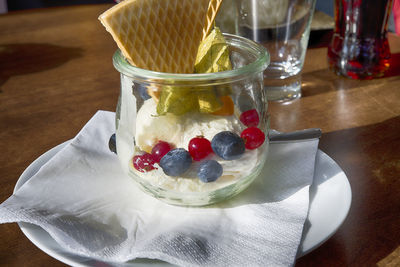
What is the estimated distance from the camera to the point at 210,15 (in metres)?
0.46

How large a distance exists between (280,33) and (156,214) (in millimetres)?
458

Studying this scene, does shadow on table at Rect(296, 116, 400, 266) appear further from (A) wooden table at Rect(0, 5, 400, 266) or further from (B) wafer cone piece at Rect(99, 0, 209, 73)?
(B) wafer cone piece at Rect(99, 0, 209, 73)

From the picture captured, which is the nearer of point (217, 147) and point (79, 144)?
point (217, 147)

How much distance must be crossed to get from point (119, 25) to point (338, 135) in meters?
0.36

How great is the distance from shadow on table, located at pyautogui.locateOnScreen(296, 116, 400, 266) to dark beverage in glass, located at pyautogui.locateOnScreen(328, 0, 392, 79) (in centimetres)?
20

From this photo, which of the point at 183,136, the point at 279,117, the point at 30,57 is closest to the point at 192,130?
the point at 183,136

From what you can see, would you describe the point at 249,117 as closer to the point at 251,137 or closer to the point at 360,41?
the point at 251,137

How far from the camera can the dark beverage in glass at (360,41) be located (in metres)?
0.79

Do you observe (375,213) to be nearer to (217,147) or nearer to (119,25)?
(217,147)

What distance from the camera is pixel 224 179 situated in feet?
1.37

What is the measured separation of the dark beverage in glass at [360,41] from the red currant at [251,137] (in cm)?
47

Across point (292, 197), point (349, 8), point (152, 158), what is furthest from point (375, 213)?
point (349, 8)

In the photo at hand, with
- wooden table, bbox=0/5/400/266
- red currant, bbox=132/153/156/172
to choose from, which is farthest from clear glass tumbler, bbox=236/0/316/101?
red currant, bbox=132/153/156/172

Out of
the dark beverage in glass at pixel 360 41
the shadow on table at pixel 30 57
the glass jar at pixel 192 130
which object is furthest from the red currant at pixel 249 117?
the shadow on table at pixel 30 57
